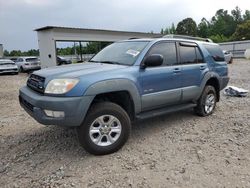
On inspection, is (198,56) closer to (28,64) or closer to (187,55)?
(187,55)

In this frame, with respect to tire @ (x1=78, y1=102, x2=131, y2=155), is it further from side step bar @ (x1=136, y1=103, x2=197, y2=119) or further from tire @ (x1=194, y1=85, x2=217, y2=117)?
tire @ (x1=194, y1=85, x2=217, y2=117)

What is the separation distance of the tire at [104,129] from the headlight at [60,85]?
475 millimetres

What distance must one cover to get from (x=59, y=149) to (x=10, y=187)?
3.59 ft

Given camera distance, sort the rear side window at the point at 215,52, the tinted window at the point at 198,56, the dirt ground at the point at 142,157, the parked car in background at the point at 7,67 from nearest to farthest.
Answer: the dirt ground at the point at 142,157
the tinted window at the point at 198,56
the rear side window at the point at 215,52
the parked car in background at the point at 7,67

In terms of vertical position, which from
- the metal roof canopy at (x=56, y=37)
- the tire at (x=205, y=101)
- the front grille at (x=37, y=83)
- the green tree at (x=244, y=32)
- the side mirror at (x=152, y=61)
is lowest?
the tire at (x=205, y=101)

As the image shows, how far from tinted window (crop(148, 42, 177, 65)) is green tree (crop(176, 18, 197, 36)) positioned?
67672 mm

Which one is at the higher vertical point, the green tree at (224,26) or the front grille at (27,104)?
the green tree at (224,26)

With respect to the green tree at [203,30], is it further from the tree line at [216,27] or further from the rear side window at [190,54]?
the rear side window at [190,54]

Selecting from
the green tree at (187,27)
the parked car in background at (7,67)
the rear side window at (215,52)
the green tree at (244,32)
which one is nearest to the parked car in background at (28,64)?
the parked car in background at (7,67)

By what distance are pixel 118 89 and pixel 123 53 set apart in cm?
108

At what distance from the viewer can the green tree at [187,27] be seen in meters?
69.1

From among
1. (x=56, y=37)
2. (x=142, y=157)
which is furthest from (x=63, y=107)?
(x=56, y=37)

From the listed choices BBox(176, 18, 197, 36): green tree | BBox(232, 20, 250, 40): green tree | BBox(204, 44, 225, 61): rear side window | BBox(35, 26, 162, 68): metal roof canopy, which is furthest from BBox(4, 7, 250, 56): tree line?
BBox(204, 44, 225, 61): rear side window

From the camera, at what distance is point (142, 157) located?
381 centimetres
